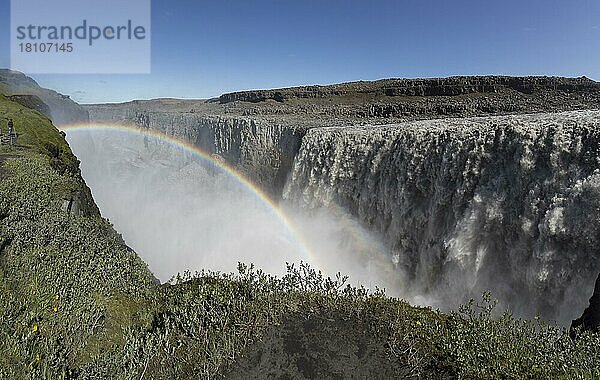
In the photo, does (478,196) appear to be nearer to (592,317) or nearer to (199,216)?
(592,317)

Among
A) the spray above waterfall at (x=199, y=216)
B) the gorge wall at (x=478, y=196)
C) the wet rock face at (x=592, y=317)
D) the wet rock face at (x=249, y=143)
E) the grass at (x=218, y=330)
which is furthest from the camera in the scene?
the wet rock face at (x=249, y=143)

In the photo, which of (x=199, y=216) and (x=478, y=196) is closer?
(x=478, y=196)

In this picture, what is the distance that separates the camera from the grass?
6.55 m

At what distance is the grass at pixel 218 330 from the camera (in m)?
6.55

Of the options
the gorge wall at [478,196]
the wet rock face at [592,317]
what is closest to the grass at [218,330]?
the wet rock face at [592,317]

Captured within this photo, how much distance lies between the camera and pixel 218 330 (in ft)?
26.6

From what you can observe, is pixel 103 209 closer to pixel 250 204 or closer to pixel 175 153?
pixel 175 153

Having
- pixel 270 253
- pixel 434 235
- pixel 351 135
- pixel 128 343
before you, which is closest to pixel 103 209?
pixel 270 253

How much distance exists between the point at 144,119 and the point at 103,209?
78.8ft

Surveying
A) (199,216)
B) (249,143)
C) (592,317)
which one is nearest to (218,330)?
(592,317)

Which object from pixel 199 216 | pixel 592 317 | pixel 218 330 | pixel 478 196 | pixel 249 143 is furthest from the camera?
pixel 199 216

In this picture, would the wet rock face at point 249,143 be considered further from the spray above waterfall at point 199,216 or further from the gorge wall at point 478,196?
the gorge wall at point 478,196

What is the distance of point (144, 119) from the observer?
6806 cm

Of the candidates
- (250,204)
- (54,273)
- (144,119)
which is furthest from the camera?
(144,119)
